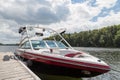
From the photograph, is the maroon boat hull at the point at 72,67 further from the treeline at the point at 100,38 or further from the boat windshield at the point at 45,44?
the treeline at the point at 100,38

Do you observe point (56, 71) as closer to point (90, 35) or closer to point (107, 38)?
point (107, 38)

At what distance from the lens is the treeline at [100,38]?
3114 inches

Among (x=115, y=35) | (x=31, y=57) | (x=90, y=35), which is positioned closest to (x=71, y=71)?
(x=31, y=57)

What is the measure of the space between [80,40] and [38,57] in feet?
311

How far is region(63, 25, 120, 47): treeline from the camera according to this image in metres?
79.1

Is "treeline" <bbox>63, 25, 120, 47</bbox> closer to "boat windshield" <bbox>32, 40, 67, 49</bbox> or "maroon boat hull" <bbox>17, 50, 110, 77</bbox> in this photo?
"boat windshield" <bbox>32, 40, 67, 49</bbox>

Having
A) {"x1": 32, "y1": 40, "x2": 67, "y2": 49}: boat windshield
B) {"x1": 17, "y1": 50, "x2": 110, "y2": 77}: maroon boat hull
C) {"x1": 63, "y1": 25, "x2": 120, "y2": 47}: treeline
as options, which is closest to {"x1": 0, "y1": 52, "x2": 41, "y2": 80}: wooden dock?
{"x1": 17, "y1": 50, "x2": 110, "y2": 77}: maroon boat hull

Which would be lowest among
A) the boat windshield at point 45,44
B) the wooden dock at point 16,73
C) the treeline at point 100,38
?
the wooden dock at point 16,73

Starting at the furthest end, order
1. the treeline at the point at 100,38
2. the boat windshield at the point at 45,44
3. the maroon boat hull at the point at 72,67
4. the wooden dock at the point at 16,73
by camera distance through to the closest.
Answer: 1. the treeline at the point at 100,38
2. the boat windshield at the point at 45,44
3. the maroon boat hull at the point at 72,67
4. the wooden dock at the point at 16,73

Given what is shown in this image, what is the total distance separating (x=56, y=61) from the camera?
9469mm

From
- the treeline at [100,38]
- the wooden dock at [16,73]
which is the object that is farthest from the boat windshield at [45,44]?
the treeline at [100,38]

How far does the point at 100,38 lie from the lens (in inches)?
3344

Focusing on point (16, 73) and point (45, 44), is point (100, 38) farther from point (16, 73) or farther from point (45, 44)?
point (16, 73)

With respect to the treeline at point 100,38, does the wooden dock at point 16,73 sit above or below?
below
